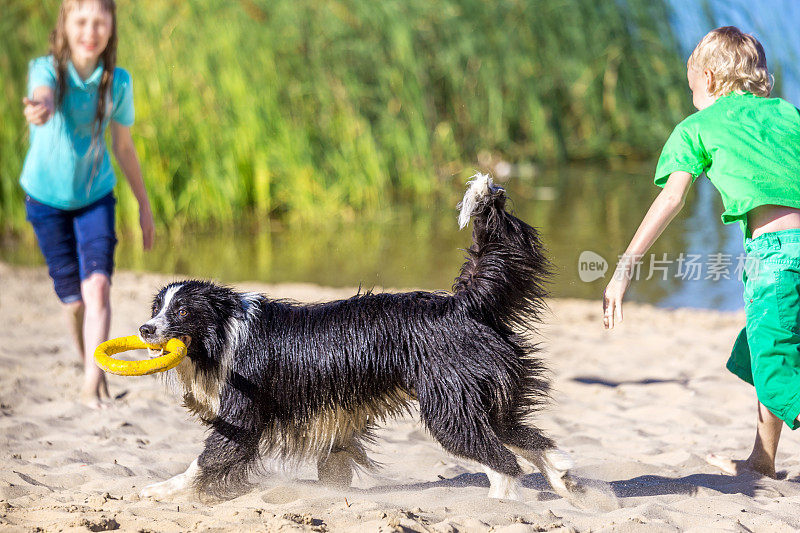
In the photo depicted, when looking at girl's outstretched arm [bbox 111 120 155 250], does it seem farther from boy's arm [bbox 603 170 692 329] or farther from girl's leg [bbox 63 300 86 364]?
boy's arm [bbox 603 170 692 329]

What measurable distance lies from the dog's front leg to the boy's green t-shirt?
2018 millimetres

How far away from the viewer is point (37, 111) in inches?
159

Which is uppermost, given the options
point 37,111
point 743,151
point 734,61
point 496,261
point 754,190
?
point 734,61

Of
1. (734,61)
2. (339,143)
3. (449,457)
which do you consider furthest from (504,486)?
(339,143)

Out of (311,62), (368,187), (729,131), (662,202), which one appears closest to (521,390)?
(662,202)

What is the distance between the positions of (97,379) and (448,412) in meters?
2.30

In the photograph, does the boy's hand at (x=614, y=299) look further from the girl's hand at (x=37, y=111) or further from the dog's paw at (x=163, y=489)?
the girl's hand at (x=37, y=111)

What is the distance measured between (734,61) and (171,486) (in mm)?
2592

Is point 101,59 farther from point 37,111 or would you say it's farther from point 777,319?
point 777,319

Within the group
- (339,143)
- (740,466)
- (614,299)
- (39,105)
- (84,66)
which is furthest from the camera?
(339,143)

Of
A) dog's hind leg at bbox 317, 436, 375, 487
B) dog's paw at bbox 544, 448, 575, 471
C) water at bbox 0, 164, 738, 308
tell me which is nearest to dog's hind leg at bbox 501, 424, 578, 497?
dog's paw at bbox 544, 448, 575, 471

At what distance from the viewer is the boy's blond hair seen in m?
3.25

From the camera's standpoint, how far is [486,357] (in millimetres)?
3166

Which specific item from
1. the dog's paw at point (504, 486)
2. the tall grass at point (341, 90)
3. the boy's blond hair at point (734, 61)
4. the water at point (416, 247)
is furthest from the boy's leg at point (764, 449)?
the tall grass at point (341, 90)
